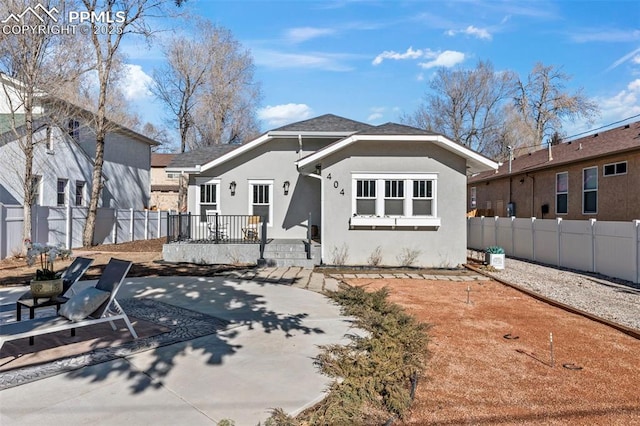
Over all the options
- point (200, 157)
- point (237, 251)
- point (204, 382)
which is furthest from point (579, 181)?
point (204, 382)

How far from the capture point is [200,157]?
14.7m

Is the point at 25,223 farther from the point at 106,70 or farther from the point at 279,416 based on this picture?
the point at 279,416

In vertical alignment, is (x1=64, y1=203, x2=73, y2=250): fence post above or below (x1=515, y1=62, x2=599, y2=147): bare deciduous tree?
below

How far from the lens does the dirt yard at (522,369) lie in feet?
10.5

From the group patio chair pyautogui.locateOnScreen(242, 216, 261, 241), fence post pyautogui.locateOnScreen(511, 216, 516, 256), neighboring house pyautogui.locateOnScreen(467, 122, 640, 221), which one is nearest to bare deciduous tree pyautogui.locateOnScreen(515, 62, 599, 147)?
neighboring house pyautogui.locateOnScreen(467, 122, 640, 221)

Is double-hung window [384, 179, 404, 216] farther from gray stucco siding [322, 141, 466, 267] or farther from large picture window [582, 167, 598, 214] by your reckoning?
large picture window [582, 167, 598, 214]

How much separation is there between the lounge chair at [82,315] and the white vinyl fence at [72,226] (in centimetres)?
997

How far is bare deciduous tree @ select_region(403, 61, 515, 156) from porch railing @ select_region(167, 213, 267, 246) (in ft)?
84.8

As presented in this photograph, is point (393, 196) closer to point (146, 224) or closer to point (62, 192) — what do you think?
point (146, 224)

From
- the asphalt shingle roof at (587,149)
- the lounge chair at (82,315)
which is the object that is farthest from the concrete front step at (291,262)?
the asphalt shingle roof at (587,149)

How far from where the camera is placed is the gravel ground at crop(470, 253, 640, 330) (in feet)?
21.6

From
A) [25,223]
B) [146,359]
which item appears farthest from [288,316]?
[25,223]

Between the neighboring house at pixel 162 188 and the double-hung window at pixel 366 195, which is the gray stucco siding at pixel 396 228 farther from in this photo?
the neighboring house at pixel 162 188

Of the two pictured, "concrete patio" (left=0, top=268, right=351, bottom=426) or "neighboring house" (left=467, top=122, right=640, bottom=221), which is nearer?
"concrete patio" (left=0, top=268, right=351, bottom=426)
